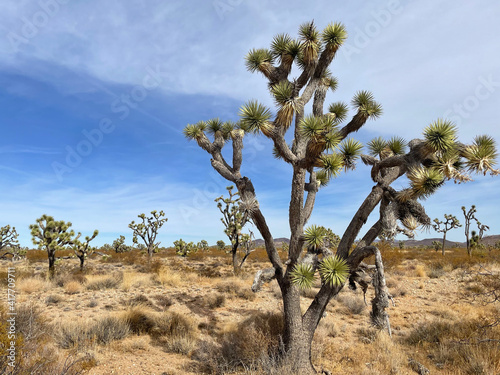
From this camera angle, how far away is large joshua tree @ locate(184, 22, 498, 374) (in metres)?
5.74

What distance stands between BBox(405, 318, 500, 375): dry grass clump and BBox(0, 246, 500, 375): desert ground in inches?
1.0

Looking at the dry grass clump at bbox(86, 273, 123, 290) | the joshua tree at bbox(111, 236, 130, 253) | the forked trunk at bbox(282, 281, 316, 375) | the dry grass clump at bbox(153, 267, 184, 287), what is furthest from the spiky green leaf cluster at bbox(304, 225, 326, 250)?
the joshua tree at bbox(111, 236, 130, 253)

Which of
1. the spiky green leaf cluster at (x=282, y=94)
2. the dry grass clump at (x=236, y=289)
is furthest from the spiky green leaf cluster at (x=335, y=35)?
the dry grass clump at (x=236, y=289)

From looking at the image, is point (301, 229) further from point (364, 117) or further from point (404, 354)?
point (404, 354)

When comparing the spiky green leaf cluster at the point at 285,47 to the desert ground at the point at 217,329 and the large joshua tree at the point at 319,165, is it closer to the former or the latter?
the large joshua tree at the point at 319,165

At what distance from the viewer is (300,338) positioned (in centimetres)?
655

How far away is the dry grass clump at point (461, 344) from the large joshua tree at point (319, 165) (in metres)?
2.09

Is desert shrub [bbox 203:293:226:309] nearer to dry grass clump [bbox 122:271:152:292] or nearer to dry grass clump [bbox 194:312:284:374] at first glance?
dry grass clump [bbox 194:312:284:374]

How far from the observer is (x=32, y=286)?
12602 millimetres

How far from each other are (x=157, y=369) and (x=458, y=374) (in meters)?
6.55

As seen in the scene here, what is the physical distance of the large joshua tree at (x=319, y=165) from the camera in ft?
18.8

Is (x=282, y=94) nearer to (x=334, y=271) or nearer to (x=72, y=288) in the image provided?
(x=334, y=271)

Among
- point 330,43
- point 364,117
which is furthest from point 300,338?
point 330,43

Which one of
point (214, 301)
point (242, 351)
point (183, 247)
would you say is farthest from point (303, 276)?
point (183, 247)
